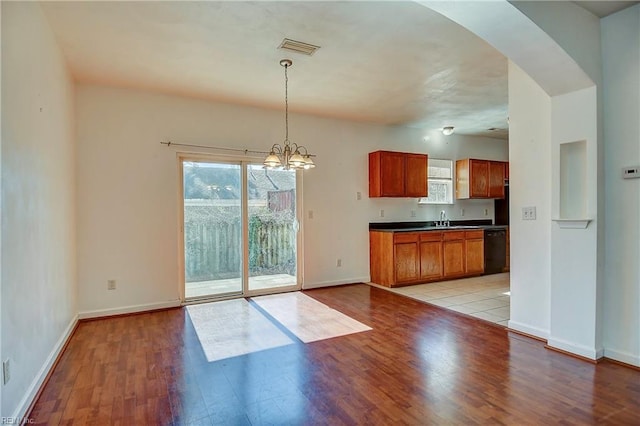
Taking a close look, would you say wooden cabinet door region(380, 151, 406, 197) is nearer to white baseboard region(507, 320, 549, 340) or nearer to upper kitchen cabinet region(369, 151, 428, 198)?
upper kitchen cabinet region(369, 151, 428, 198)

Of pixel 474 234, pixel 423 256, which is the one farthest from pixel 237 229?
pixel 474 234

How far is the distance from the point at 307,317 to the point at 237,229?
1.71 meters

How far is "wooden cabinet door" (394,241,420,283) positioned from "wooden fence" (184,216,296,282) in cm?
160

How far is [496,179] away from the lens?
7027 mm

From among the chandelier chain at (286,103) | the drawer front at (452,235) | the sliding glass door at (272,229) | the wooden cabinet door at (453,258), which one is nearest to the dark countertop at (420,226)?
the drawer front at (452,235)

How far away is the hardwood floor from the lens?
205 cm

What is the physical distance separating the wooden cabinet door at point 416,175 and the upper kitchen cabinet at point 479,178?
1.06 metres

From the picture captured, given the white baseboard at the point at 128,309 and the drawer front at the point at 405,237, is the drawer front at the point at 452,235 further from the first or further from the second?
the white baseboard at the point at 128,309

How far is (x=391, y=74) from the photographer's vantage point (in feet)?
12.4

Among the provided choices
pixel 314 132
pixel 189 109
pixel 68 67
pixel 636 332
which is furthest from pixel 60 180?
pixel 636 332

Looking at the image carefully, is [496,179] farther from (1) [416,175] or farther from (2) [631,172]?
(2) [631,172]

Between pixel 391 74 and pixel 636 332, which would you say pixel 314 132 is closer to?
pixel 391 74

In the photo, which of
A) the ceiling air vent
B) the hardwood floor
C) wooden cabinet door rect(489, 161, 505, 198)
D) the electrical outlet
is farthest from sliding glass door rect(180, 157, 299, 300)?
wooden cabinet door rect(489, 161, 505, 198)

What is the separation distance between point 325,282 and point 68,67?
417 centimetres
